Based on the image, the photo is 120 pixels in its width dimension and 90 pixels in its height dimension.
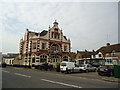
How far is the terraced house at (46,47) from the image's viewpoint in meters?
39.6

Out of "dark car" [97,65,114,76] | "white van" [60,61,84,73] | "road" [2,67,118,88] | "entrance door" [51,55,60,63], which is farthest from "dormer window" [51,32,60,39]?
"road" [2,67,118,88]

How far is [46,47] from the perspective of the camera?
41.1m

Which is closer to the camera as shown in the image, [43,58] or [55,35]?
[43,58]

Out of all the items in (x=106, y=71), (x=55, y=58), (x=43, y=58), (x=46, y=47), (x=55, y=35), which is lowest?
(x=106, y=71)

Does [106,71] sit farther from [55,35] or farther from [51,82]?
[55,35]

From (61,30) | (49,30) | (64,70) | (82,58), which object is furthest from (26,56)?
(82,58)

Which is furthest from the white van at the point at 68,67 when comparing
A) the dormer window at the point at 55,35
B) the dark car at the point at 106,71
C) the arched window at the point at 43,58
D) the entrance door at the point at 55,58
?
the dormer window at the point at 55,35

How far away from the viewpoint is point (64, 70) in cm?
2419

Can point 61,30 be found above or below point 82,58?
above

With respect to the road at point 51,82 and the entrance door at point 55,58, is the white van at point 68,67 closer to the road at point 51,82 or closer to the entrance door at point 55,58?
the road at point 51,82

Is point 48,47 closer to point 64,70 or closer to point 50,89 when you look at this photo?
point 64,70

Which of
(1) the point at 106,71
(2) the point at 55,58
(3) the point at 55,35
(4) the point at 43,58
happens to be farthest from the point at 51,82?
(3) the point at 55,35

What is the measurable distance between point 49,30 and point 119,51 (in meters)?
24.7

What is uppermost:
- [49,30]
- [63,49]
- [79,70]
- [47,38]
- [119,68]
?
[49,30]
